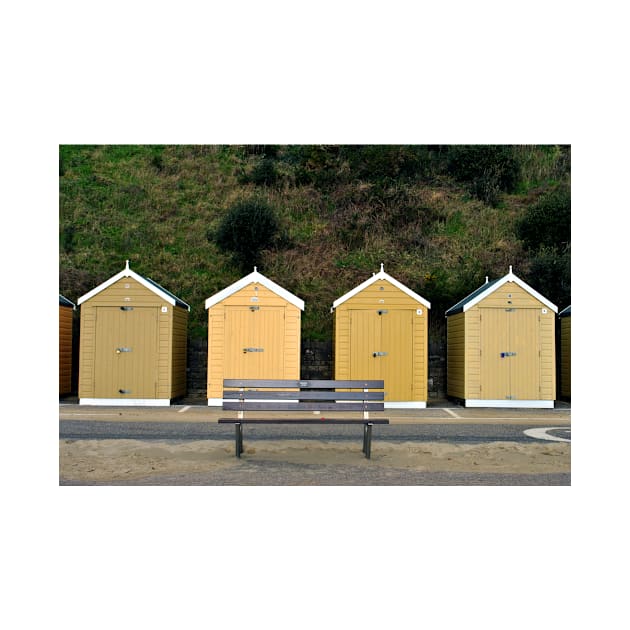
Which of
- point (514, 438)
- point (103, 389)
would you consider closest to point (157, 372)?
point (103, 389)

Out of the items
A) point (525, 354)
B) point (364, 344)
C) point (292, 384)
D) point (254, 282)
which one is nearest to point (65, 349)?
point (254, 282)

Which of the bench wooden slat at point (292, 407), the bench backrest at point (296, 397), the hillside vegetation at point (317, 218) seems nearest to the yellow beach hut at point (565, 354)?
the hillside vegetation at point (317, 218)

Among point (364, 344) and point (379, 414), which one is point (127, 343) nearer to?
point (364, 344)

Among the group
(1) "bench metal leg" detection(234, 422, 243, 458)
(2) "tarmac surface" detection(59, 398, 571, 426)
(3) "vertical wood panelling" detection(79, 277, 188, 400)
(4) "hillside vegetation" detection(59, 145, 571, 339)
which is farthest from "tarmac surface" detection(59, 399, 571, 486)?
(4) "hillside vegetation" detection(59, 145, 571, 339)

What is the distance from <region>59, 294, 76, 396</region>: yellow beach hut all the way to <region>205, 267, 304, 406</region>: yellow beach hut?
4.08 m

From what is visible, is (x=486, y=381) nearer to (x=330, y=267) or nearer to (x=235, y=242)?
(x=330, y=267)

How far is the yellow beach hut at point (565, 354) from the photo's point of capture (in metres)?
16.3

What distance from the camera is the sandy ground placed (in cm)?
704

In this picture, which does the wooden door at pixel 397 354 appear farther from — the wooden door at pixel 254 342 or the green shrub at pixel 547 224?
the green shrub at pixel 547 224

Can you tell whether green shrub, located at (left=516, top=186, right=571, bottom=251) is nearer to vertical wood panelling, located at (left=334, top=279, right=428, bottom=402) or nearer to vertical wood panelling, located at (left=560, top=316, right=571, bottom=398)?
vertical wood panelling, located at (left=560, top=316, right=571, bottom=398)

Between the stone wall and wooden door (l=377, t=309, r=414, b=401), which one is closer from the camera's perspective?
wooden door (l=377, t=309, r=414, b=401)

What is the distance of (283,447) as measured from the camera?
27.6 ft

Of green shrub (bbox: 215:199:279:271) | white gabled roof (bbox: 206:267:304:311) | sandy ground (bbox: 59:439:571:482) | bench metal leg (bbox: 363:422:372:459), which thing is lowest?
sandy ground (bbox: 59:439:571:482)

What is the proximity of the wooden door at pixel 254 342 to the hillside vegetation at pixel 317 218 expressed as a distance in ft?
19.0
